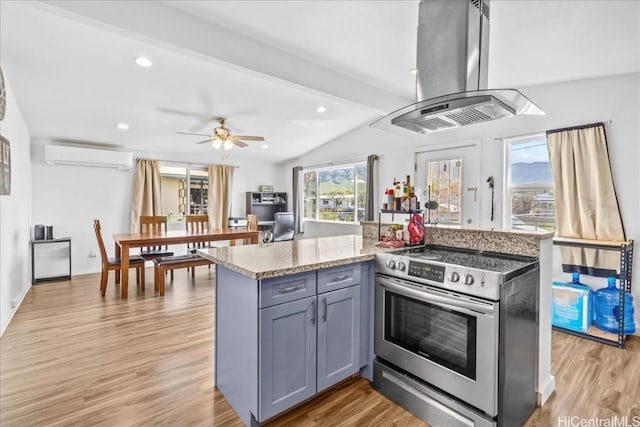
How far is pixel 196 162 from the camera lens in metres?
6.39

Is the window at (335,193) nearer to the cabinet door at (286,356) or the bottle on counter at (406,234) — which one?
the bottle on counter at (406,234)

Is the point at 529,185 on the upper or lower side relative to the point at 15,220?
upper

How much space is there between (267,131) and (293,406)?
→ 4.40 metres

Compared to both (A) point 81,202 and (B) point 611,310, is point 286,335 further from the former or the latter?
(A) point 81,202

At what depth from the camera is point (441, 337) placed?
173 cm

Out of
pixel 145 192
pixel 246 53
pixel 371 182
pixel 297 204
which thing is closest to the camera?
pixel 246 53

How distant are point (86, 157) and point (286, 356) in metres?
5.14

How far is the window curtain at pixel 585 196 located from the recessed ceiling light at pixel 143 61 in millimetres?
4238

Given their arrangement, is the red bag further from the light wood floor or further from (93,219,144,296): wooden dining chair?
(93,219,144,296): wooden dining chair

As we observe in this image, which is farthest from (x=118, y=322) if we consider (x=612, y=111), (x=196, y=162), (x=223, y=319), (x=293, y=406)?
(x=612, y=111)

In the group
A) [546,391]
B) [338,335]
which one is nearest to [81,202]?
[338,335]

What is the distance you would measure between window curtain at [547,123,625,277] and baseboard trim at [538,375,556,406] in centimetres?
151

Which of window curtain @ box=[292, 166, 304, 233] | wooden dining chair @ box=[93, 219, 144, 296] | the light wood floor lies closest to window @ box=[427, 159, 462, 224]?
the light wood floor

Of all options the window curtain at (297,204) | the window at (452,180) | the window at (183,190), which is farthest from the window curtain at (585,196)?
the window at (183,190)
